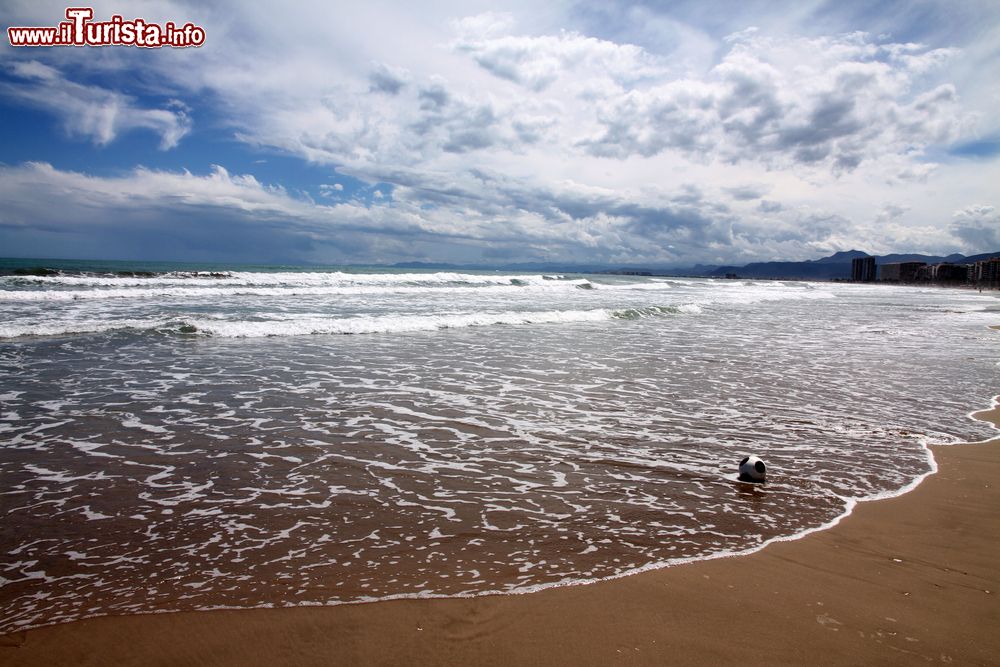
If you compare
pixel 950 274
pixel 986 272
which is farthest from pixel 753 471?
pixel 950 274

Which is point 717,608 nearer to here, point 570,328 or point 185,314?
point 570,328

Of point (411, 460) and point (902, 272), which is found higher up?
point (902, 272)

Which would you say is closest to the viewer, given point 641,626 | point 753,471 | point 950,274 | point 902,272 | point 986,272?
point 641,626

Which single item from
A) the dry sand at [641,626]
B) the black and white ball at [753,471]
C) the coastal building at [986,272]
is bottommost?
the dry sand at [641,626]

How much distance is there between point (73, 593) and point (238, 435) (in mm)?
3154

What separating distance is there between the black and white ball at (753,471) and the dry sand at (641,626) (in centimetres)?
129

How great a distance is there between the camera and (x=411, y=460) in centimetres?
551

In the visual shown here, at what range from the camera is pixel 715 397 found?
8.52 metres

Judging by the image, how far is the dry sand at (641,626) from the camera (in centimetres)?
267

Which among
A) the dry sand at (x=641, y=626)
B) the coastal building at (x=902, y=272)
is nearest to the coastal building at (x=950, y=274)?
the coastal building at (x=902, y=272)

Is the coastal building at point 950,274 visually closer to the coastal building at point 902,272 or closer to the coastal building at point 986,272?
the coastal building at point 986,272

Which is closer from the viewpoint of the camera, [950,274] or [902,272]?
[950,274]

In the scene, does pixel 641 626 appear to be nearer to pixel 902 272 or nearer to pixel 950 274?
pixel 950 274

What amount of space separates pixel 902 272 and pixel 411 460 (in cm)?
21618
